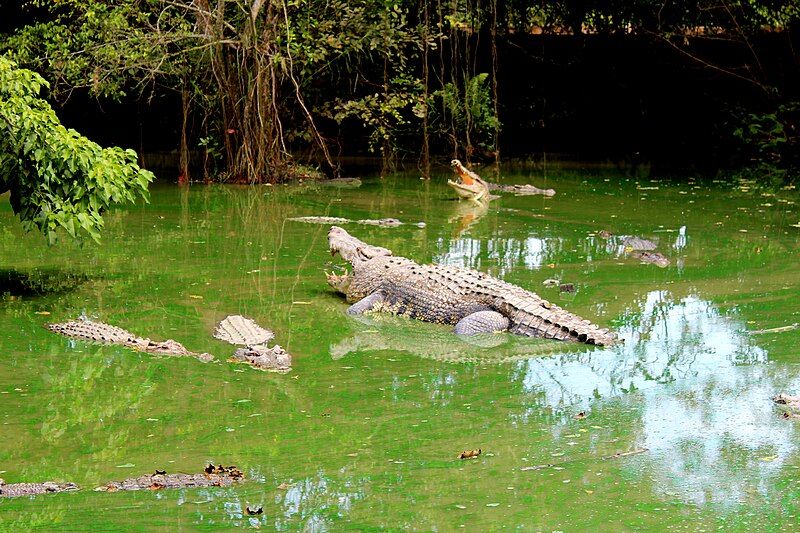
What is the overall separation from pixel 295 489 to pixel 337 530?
43 centimetres

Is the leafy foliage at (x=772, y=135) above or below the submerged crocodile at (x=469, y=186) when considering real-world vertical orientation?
above

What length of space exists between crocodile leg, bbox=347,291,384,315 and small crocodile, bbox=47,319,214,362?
1.48 metres

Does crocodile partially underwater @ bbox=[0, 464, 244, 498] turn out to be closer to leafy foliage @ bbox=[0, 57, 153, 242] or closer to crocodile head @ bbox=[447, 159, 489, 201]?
leafy foliage @ bbox=[0, 57, 153, 242]

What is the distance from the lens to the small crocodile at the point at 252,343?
611 centimetres

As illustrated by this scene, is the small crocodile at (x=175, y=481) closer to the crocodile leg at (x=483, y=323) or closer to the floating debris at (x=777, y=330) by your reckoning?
the crocodile leg at (x=483, y=323)

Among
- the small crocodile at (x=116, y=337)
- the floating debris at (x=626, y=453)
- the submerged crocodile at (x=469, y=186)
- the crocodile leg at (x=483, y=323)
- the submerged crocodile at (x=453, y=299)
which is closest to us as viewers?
the floating debris at (x=626, y=453)

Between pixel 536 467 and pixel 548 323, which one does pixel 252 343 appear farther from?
pixel 536 467

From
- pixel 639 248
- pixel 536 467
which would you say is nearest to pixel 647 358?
pixel 536 467

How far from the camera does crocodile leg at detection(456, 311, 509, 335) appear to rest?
6930mm

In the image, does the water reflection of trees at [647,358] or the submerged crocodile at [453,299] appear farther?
the submerged crocodile at [453,299]

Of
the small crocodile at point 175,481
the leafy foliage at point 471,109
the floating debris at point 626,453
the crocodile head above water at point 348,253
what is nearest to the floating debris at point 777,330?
the floating debris at point 626,453

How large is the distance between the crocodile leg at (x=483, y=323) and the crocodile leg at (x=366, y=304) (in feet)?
2.81

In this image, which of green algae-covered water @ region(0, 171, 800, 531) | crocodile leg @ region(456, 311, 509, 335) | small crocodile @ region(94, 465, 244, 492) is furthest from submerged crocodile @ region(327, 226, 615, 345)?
small crocodile @ region(94, 465, 244, 492)

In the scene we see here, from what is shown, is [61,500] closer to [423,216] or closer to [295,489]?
[295,489]
